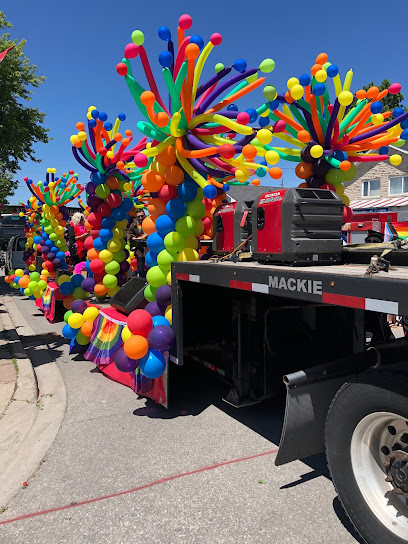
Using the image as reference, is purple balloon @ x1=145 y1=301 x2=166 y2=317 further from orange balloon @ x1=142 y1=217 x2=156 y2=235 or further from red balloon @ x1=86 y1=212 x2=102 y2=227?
red balloon @ x1=86 y1=212 x2=102 y2=227

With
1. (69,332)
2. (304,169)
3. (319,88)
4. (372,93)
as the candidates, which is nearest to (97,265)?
(69,332)

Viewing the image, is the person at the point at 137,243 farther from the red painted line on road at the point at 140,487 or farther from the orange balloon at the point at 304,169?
the red painted line on road at the point at 140,487

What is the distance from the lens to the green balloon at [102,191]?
25.6 ft

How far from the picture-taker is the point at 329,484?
3289 mm

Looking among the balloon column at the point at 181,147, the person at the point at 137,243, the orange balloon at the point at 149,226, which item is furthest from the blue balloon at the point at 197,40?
the person at the point at 137,243

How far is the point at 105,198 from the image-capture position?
790 cm

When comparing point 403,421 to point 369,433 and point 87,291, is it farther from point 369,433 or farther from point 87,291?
point 87,291

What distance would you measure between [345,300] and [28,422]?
12.4 ft

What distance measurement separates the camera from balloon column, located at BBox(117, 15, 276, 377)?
14.0 ft

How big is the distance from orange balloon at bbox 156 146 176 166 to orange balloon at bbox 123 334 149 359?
6.94 ft

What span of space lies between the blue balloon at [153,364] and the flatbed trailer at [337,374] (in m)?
0.77

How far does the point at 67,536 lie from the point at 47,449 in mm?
1371

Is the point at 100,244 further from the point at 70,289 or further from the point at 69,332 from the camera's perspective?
the point at 69,332

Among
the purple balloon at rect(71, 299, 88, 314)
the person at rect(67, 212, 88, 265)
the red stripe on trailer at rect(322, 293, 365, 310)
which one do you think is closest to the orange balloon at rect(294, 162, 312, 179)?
the purple balloon at rect(71, 299, 88, 314)
